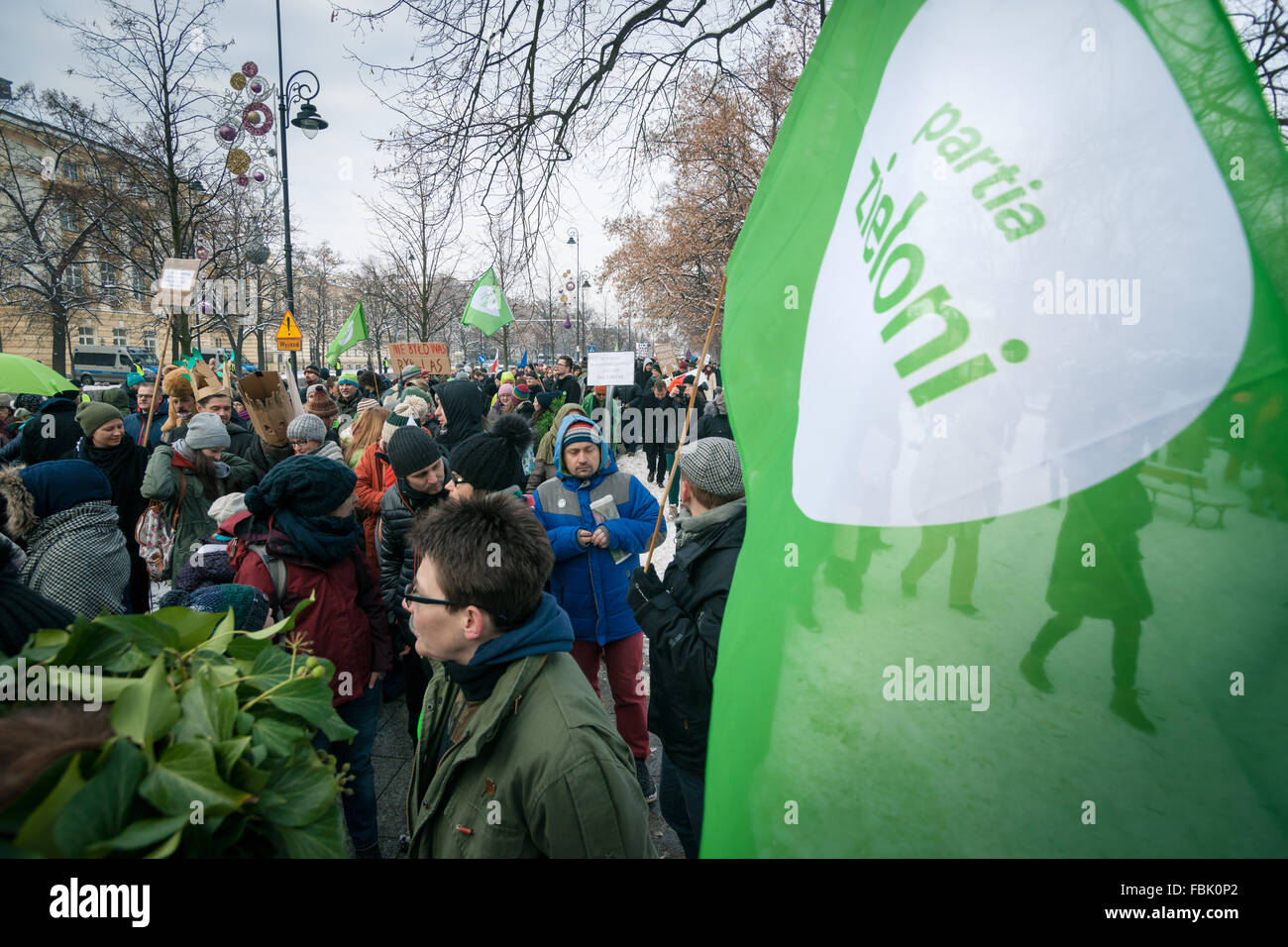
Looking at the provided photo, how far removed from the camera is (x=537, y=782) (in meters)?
1.53

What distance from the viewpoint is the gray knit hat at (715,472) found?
2607 mm

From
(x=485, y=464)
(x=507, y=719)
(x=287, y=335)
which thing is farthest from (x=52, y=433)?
(x=287, y=335)

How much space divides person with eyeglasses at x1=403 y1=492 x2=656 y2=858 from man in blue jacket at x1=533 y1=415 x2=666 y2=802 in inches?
63.2

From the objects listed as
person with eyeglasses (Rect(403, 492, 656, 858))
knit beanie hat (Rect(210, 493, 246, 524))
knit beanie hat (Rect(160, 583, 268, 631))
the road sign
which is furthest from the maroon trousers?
the road sign

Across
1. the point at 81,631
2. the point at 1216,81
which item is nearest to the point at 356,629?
the point at 81,631

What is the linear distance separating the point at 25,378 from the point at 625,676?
535 centimetres

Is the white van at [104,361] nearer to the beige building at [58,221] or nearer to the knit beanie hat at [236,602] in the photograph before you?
the beige building at [58,221]

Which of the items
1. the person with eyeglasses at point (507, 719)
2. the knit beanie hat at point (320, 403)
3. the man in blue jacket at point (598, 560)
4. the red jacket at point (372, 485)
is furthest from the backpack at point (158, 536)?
the person with eyeglasses at point (507, 719)

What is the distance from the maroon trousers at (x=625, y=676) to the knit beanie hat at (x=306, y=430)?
102 inches

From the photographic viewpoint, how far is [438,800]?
169cm

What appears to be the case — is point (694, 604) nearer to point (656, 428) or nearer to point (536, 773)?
point (536, 773)

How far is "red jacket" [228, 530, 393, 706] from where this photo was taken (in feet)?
9.55
